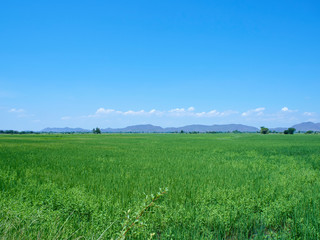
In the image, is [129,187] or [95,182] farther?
[95,182]

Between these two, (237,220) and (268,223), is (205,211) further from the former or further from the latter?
(268,223)

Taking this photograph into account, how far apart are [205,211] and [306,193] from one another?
403 cm

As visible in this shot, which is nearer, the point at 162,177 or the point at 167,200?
the point at 167,200

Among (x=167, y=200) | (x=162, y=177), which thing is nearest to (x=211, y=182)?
(x=162, y=177)

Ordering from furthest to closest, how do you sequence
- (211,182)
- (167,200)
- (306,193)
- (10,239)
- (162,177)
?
1. (162,177)
2. (211,182)
3. (306,193)
4. (167,200)
5. (10,239)

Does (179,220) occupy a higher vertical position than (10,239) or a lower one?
lower

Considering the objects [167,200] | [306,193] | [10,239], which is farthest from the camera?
[306,193]

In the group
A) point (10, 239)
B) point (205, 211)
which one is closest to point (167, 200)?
point (205, 211)

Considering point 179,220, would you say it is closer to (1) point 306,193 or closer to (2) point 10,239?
(2) point 10,239

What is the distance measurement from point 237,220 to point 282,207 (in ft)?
4.24

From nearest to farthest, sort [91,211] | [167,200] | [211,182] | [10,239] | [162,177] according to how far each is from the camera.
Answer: [10,239] < [91,211] < [167,200] < [211,182] < [162,177]

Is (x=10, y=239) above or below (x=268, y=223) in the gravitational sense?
above

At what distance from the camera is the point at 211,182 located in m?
7.18

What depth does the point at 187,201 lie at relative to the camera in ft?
18.0
